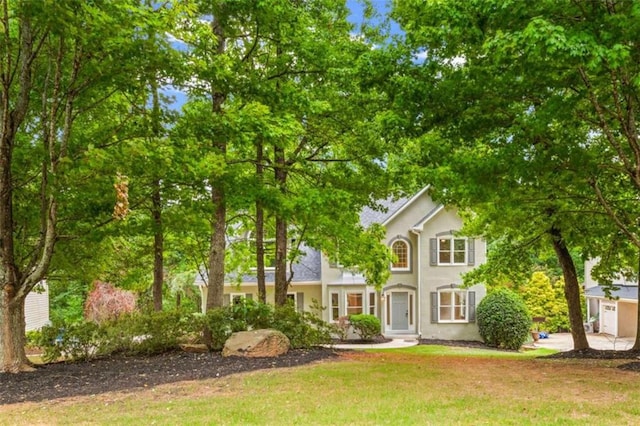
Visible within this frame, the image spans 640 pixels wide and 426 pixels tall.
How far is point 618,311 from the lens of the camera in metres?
26.2

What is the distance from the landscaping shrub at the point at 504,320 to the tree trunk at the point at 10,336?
17.3 m

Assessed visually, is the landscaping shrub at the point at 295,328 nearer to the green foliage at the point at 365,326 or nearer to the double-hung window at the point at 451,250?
the green foliage at the point at 365,326

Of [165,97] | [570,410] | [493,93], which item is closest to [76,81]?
[165,97]

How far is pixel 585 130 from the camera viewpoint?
33.6 feet

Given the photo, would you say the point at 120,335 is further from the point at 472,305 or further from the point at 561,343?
the point at 561,343

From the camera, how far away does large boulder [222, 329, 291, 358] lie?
935 centimetres

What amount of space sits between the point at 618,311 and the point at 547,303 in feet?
11.9

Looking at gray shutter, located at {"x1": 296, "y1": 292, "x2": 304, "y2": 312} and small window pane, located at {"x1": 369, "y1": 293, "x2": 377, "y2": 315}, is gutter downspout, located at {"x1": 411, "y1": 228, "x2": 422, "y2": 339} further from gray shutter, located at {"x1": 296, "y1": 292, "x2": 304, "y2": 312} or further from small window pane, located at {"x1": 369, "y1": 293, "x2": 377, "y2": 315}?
gray shutter, located at {"x1": 296, "y1": 292, "x2": 304, "y2": 312}

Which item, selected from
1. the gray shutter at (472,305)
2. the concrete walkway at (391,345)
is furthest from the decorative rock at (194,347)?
the gray shutter at (472,305)

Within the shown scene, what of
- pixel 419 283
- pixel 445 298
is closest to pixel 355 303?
pixel 419 283

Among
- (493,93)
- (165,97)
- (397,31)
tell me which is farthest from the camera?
(165,97)

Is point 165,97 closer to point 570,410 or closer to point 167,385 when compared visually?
point 167,385

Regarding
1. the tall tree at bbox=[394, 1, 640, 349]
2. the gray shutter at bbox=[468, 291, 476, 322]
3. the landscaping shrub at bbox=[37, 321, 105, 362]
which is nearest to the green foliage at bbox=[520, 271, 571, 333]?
the gray shutter at bbox=[468, 291, 476, 322]

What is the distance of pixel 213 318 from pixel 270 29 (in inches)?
242
